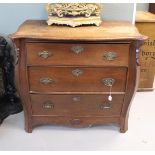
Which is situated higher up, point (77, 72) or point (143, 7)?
point (143, 7)

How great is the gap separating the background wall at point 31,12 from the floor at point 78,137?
77cm

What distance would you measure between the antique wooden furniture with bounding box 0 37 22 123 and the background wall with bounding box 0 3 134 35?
0.52 feet

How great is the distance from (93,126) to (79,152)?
31cm

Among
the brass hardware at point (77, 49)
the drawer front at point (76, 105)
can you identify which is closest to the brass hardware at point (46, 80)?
the drawer front at point (76, 105)

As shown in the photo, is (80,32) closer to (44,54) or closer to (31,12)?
(44,54)

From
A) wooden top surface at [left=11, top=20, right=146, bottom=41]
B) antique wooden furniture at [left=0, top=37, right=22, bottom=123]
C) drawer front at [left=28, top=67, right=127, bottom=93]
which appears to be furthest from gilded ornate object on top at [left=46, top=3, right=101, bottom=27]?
antique wooden furniture at [left=0, top=37, right=22, bottom=123]

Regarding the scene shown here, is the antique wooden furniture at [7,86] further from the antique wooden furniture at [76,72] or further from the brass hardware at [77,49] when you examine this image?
the brass hardware at [77,49]

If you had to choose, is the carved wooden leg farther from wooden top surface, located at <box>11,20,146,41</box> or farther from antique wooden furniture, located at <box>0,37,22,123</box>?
antique wooden furniture, located at <box>0,37,22,123</box>

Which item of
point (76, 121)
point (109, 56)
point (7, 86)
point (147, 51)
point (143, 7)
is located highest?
point (143, 7)

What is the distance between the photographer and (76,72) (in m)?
1.66

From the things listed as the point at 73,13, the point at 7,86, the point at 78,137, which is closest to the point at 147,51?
the point at 73,13

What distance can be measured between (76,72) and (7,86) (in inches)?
31.1

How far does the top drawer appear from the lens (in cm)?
158

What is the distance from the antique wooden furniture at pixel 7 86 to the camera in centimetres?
204
